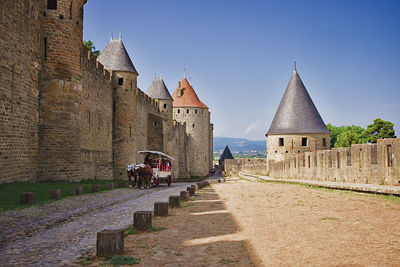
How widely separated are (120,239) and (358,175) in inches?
392

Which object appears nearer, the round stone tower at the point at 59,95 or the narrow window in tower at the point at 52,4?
the round stone tower at the point at 59,95

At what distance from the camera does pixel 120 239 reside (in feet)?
14.7

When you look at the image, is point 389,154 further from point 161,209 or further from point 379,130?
point 379,130

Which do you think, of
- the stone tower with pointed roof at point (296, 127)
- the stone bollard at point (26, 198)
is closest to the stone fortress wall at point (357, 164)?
the stone bollard at point (26, 198)

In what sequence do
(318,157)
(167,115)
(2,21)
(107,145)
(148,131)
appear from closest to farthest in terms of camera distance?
(2,21) → (318,157) → (107,145) → (148,131) → (167,115)

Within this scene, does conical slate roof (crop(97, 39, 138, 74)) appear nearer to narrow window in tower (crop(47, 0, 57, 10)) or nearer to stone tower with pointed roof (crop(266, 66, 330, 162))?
narrow window in tower (crop(47, 0, 57, 10))

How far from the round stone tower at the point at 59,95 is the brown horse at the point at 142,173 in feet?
8.42

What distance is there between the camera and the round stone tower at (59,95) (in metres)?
14.9

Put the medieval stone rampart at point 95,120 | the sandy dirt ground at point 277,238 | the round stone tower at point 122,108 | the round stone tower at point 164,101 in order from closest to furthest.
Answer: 1. the sandy dirt ground at point 277,238
2. the medieval stone rampart at point 95,120
3. the round stone tower at point 122,108
4. the round stone tower at point 164,101

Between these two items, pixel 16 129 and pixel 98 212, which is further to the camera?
pixel 16 129

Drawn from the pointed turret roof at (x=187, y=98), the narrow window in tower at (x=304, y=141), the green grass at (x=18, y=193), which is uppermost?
the pointed turret roof at (x=187, y=98)

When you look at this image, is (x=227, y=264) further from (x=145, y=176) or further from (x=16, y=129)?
(x=145, y=176)

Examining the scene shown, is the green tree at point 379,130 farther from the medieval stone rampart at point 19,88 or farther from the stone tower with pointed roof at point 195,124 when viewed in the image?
the medieval stone rampart at point 19,88

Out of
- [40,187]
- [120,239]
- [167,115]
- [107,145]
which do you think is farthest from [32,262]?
[167,115]
